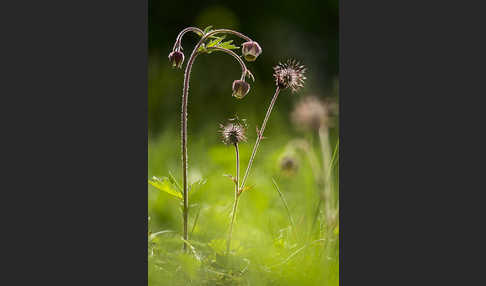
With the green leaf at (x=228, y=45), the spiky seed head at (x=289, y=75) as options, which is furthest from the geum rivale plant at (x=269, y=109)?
the green leaf at (x=228, y=45)

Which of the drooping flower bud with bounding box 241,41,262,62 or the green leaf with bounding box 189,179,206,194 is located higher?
the drooping flower bud with bounding box 241,41,262,62

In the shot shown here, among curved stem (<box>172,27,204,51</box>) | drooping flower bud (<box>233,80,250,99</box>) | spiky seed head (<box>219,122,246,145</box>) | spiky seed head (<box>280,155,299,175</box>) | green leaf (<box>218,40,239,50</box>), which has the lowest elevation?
spiky seed head (<box>280,155,299,175</box>)

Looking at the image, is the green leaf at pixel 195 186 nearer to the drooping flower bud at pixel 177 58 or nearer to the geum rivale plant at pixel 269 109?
the geum rivale plant at pixel 269 109

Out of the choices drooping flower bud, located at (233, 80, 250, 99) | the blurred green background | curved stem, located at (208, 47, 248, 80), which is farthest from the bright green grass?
curved stem, located at (208, 47, 248, 80)

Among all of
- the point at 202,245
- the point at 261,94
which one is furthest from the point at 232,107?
the point at 202,245

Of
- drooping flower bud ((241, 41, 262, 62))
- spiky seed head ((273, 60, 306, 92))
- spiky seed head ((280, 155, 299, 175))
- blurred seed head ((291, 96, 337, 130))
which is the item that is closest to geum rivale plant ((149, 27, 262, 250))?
drooping flower bud ((241, 41, 262, 62))

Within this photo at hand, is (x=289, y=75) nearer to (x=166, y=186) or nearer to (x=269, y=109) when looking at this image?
(x=269, y=109)

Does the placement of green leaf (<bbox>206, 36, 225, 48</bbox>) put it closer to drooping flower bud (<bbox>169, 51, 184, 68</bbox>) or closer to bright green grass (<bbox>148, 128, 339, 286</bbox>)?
drooping flower bud (<bbox>169, 51, 184, 68</bbox>)

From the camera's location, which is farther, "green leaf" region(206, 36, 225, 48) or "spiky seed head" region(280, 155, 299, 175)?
"spiky seed head" region(280, 155, 299, 175)
